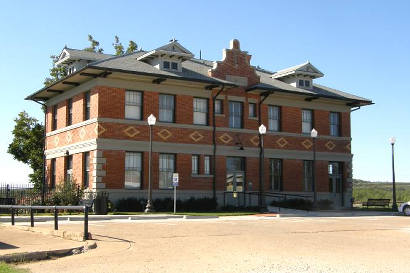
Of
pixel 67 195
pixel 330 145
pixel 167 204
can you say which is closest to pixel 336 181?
pixel 330 145

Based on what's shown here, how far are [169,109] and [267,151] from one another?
23.9 feet

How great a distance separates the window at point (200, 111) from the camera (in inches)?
1380

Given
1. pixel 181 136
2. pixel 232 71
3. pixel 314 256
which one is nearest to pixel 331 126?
pixel 232 71

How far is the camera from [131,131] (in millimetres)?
32281

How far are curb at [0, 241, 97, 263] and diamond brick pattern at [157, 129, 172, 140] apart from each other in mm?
20181

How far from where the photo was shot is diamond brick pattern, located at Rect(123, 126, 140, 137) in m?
32.1

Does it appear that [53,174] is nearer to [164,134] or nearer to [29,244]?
[164,134]

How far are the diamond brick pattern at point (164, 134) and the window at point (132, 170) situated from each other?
1706mm

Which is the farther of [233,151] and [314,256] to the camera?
[233,151]

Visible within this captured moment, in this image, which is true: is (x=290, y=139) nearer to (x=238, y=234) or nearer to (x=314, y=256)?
(x=238, y=234)

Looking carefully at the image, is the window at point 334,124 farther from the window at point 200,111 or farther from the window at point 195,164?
the window at point 195,164

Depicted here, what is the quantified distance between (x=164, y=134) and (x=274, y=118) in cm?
857

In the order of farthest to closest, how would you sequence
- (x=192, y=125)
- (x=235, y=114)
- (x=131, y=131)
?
(x=235, y=114) → (x=192, y=125) → (x=131, y=131)

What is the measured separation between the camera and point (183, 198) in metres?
33.5
